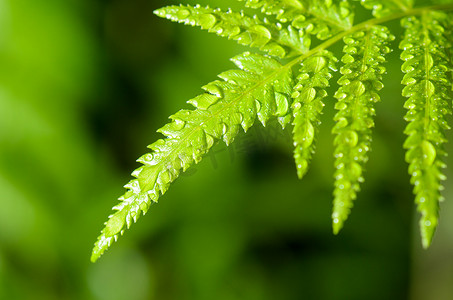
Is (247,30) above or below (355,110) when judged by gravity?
above

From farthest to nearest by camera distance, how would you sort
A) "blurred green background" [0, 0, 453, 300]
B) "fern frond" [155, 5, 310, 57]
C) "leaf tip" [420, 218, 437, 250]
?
"blurred green background" [0, 0, 453, 300] < "fern frond" [155, 5, 310, 57] < "leaf tip" [420, 218, 437, 250]

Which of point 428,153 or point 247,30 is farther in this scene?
point 247,30

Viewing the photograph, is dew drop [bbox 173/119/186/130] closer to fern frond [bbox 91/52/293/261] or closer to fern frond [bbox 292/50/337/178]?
fern frond [bbox 91/52/293/261]

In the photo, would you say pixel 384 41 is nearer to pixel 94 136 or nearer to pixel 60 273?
pixel 94 136

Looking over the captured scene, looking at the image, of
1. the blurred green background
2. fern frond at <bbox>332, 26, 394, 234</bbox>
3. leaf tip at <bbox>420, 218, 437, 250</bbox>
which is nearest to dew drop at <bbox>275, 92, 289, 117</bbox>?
fern frond at <bbox>332, 26, 394, 234</bbox>

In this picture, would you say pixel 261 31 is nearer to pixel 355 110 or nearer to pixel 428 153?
pixel 355 110

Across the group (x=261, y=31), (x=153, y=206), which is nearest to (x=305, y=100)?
(x=261, y=31)

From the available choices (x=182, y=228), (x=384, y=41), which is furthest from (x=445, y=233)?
(x=384, y=41)
